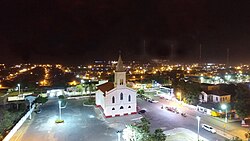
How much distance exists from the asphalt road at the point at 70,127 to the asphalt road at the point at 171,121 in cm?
587

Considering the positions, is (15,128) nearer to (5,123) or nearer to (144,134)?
(5,123)

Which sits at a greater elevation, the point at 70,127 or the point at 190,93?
the point at 190,93

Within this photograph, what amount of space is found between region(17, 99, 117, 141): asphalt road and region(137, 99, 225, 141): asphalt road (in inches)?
231

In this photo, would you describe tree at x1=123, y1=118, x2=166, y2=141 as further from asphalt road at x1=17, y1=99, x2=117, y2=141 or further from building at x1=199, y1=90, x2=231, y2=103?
building at x1=199, y1=90, x2=231, y2=103

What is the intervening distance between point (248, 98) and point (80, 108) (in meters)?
22.9

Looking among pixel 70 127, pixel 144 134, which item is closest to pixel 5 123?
pixel 70 127

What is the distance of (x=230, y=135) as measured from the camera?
21.5 m

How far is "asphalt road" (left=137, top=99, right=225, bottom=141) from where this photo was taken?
72.2ft

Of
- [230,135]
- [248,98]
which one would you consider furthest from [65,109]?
[248,98]

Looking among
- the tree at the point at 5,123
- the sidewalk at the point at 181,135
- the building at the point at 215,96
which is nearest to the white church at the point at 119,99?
the sidewalk at the point at 181,135

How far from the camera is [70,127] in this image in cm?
2489

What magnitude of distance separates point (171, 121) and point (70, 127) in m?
11.9

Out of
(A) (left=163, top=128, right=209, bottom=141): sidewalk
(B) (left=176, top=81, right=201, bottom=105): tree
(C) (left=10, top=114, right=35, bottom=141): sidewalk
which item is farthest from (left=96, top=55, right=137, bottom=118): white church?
(C) (left=10, top=114, right=35, bottom=141): sidewalk

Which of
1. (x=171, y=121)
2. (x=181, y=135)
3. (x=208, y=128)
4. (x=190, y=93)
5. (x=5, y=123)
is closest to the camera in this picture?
(x=181, y=135)
